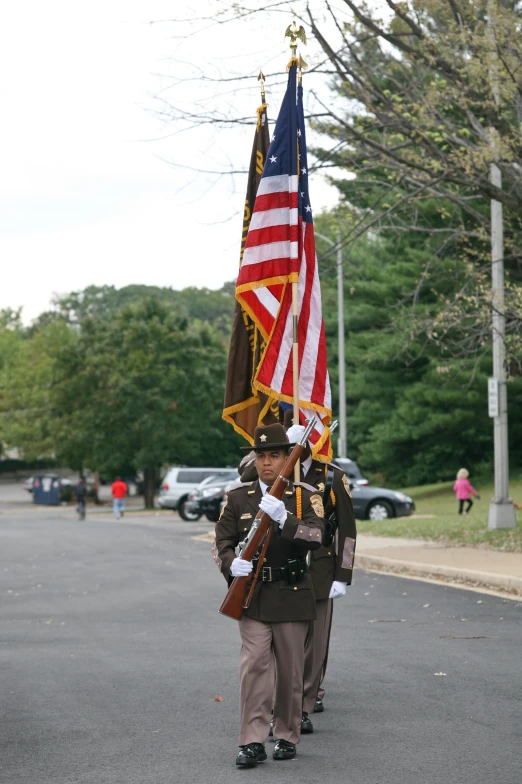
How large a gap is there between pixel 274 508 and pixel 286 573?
48 centimetres

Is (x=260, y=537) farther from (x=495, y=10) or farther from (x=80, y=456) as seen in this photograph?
(x=80, y=456)

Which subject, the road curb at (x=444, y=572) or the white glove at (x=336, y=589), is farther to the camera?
the road curb at (x=444, y=572)

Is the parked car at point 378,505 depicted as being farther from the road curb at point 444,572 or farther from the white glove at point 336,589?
the white glove at point 336,589

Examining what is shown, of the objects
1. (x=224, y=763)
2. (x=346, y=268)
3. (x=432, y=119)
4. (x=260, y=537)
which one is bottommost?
(x=224, y=763)

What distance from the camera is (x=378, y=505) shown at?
33.0 meters

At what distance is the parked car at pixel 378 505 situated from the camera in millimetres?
32781

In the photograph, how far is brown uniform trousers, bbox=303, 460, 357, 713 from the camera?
25.5 feet

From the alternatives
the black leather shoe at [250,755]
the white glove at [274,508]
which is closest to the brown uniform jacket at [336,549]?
the white glove at [274,508]

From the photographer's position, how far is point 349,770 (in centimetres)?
637

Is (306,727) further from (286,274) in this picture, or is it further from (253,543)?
(286,274)

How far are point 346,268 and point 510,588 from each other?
3673cm

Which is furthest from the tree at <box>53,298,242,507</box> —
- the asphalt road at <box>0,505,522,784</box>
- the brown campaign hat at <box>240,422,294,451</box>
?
the brown campaign hat at <box>240,422,294,451</box>

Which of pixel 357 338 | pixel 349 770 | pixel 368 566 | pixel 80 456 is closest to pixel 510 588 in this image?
pixel 368 566

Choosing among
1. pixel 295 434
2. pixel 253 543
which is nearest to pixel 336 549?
pixel 295 434
